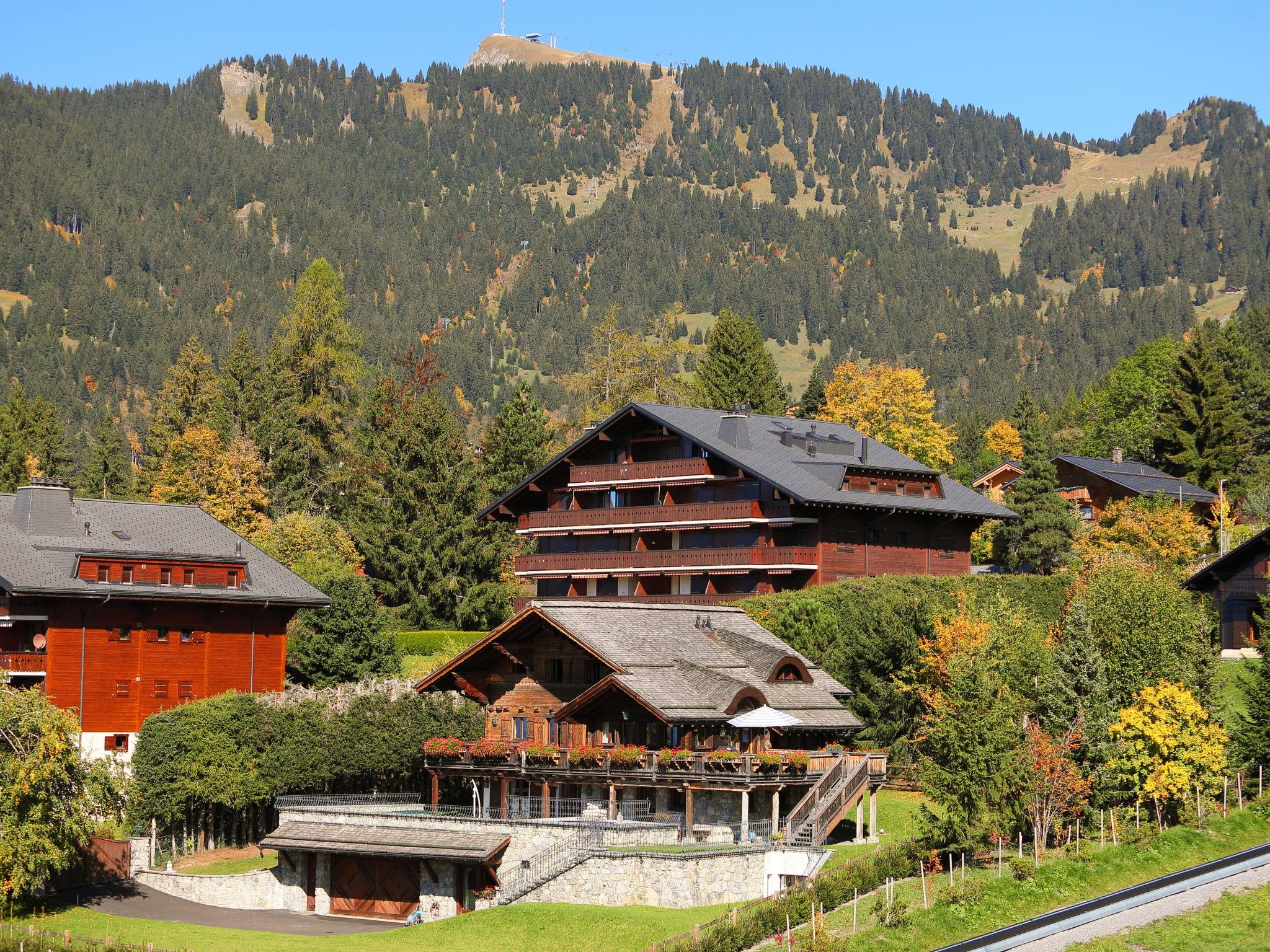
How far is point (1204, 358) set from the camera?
380ft

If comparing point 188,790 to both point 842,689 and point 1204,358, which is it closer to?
point 842,689

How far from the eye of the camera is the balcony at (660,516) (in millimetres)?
85388

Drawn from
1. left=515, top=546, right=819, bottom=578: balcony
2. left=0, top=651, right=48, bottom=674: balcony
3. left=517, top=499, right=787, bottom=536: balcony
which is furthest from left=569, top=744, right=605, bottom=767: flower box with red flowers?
left=517, top=499, right=787, bottom=536: balcony

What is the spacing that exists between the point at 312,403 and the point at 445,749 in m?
63.3

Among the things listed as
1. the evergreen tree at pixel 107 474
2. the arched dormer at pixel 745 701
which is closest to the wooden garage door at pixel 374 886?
the arched dormer at pixel 745 701

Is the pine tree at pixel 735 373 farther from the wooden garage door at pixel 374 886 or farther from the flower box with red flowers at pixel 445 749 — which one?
the wooden garage door at pixel 374 886

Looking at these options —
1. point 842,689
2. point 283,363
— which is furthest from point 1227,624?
point 283,363

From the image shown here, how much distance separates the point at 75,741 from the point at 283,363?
57307mm

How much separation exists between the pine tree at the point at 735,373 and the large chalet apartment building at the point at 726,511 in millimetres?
30573

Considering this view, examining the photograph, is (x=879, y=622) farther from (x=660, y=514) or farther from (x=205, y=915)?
(x=205, y=915)

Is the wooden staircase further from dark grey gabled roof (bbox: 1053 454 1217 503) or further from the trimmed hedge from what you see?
dark grey gabled roof (bbox: 1053 454 1217 503)

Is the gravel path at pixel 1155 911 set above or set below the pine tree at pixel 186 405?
below

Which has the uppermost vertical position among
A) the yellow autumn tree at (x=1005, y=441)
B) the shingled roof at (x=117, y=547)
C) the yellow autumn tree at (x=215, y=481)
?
the yellow autumn tree at (x=1005, y=441)

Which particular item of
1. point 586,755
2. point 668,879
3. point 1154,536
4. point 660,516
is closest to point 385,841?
point 586,755
